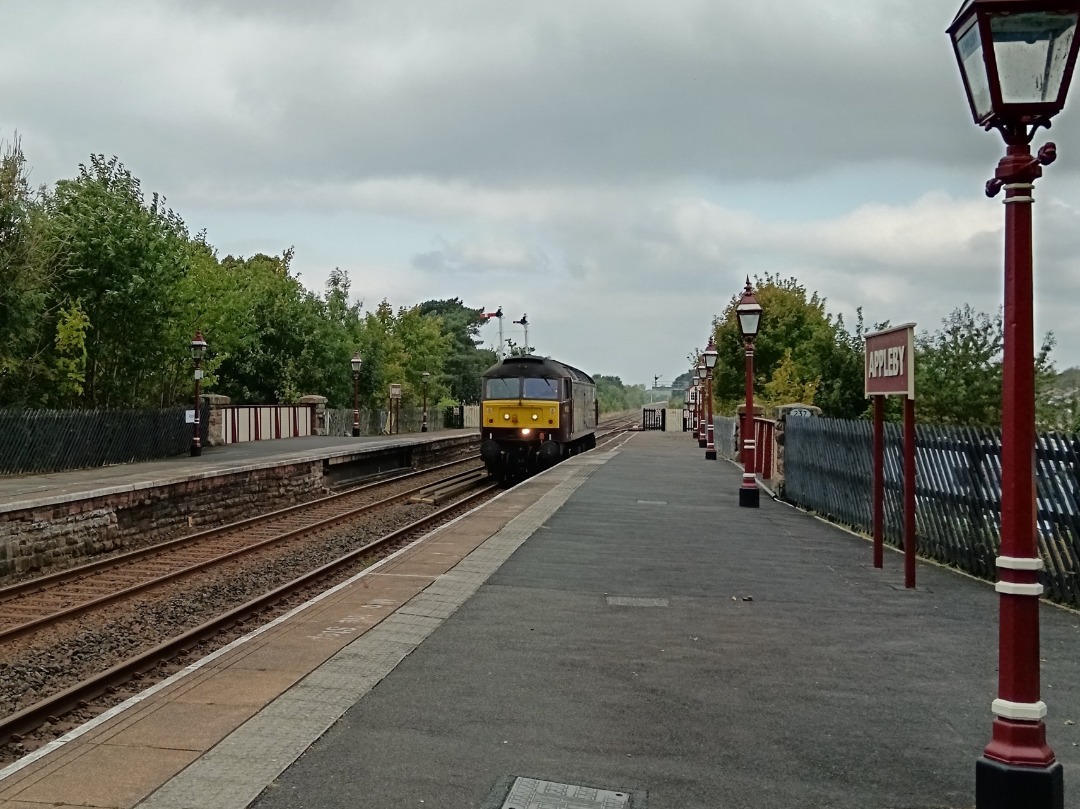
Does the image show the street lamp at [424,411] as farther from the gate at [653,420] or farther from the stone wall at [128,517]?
the stone wall at [128,517]

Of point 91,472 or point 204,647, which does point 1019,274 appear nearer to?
point 204,647

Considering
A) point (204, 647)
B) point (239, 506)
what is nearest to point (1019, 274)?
point (204, 647)

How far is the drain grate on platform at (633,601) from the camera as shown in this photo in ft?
30.3

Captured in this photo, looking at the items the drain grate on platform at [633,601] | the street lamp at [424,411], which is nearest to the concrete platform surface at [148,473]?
the drain grate on platform at [633,601]

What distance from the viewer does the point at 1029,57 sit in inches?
174

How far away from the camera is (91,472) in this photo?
23.9 m

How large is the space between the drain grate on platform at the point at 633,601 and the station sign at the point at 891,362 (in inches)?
120

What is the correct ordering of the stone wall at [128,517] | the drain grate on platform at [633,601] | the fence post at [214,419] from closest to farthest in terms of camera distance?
the drain grate on platform at [633,601] → the stone wall at [128,517] → the fence post at [214,419]

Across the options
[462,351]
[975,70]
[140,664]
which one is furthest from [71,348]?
[462,351]

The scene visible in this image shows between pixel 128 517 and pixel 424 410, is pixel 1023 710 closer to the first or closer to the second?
pixel 128 517

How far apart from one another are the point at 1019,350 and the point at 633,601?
5468mm

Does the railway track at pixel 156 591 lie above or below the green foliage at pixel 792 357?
below

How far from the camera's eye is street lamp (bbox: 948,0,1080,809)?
170 inches

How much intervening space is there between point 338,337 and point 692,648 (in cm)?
4398
